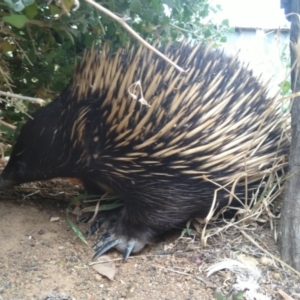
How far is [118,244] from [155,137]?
503 mm

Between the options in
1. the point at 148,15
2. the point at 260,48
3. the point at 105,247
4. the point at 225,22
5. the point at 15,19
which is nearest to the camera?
the point at 15,19

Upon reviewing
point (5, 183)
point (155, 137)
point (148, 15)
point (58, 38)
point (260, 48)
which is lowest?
point (5, 183)

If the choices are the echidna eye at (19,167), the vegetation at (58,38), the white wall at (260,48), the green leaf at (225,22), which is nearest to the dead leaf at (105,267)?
the echidna eye at (19,167)

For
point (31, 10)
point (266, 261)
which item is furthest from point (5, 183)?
point (266, 261)

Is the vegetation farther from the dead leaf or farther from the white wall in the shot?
the dead leaf

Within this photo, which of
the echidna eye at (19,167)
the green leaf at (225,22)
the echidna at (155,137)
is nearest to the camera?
the echidna at (155,137)

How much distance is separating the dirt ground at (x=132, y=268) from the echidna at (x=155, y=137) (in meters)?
0.13

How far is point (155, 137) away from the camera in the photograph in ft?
6.68

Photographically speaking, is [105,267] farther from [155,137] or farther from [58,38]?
[58,38]

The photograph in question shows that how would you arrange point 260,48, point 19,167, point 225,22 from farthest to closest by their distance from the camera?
point 260,48, point 225,22, point 19,167

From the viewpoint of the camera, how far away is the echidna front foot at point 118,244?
2134 millimetres

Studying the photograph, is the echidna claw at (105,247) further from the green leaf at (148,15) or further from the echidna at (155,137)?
the green leaf at (148,15)

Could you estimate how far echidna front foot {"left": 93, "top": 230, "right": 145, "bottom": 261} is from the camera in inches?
84.0

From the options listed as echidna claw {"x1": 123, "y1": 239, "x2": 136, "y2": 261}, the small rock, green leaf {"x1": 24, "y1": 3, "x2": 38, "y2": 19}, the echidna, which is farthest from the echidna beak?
the small rock
